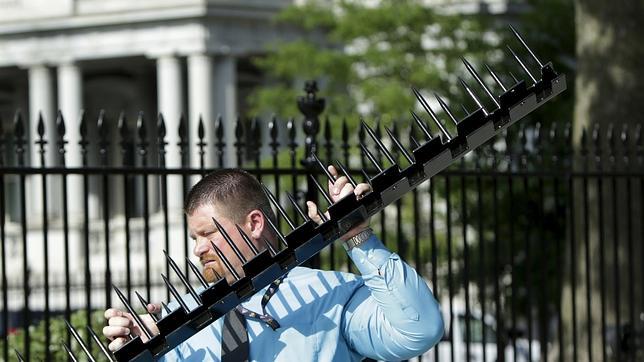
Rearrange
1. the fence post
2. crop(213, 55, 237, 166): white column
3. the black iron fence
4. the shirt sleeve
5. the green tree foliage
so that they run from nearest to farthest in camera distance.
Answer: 1. the shirt sleeve
2. the black iron fence
3. the fence post
4. the green tree foliage
5. crop(213, 55, 237, 166): white column

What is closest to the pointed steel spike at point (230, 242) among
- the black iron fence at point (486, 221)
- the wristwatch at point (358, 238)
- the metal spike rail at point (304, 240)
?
the metal spike rail at point (304, 240)

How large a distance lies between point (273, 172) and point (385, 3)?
15845 millimetres

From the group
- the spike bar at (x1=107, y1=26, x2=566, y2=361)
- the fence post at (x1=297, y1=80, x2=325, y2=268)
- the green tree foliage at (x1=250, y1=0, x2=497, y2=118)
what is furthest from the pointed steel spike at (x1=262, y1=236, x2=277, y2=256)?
the green tree foliage at (x1=250, y1=0, x2=497, y2=118)

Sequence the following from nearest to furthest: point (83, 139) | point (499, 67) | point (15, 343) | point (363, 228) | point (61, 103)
→ 1. point (363, 228)
2. point (83, 139)
3. point (15, 343)
4. point (499, 67)
5. point (61, 103)

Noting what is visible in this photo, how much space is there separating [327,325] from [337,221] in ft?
1.20

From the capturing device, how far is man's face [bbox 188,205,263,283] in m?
3.71

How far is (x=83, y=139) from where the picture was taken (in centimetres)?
652

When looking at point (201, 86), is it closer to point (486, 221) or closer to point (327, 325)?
point (486, 221)

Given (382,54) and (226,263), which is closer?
Answer: (226,263)

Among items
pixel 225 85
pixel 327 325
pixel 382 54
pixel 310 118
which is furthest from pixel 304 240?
pixel 225 85

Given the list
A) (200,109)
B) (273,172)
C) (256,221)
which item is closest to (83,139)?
(273,172)

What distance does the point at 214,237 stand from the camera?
3.72 m

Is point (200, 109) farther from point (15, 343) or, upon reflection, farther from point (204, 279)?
point (204, 279)

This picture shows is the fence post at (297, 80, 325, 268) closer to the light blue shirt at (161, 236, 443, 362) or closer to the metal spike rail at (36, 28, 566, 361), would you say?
the light blue shirt at (161, 236, 443, 362)
